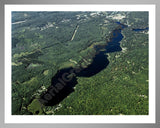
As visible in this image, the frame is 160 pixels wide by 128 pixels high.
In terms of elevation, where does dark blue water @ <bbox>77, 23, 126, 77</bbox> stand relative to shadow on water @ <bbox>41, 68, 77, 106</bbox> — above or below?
above

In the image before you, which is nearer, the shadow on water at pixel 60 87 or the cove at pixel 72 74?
the shadow on water at pixel 60 87

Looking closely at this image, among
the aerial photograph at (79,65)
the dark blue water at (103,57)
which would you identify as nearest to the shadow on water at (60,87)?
the aerial photograph at (79,65)

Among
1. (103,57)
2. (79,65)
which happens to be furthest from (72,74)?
(103,57)

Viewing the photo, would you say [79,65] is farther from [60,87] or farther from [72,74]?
[60,87]

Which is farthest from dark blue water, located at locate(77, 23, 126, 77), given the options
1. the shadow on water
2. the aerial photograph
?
the shadow on water

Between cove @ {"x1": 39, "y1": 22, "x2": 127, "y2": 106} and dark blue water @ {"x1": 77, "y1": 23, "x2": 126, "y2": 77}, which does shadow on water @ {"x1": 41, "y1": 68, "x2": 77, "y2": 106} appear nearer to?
cove @ {"x1": 39, "y1": 22, "x2": 127, "y2": 106}

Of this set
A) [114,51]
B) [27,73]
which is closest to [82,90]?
[27,73]

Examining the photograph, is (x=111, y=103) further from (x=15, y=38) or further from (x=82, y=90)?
(x=15, y=38)

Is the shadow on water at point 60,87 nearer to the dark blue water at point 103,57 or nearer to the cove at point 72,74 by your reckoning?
the cove at point 72,74
